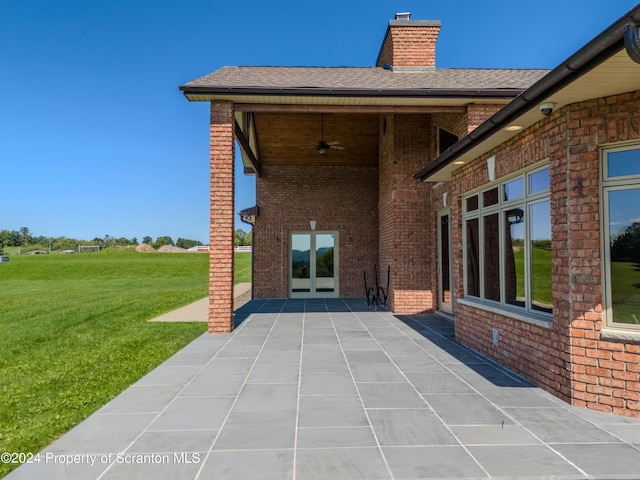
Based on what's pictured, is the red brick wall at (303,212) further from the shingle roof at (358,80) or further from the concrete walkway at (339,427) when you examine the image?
the concrete walkway at (339,427)

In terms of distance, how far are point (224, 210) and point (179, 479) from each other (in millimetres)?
5631

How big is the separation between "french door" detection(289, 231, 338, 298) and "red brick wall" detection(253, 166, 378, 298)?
237mm

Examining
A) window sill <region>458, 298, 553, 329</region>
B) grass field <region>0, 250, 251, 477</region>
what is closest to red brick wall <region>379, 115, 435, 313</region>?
window sill <region>458, 298, 553, 329</region>

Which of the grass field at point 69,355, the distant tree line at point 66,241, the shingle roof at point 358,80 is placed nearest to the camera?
the grass field at point 69,355

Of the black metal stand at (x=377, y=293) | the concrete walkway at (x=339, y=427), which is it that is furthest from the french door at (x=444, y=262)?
the concrete walkway at (x=339, y=427)

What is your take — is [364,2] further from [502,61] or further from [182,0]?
[182,0]

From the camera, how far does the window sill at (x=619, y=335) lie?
144 inches

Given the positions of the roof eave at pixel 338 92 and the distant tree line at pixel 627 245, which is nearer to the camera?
the distant tree line at pixel 627 245

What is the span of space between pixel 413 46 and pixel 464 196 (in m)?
5.93

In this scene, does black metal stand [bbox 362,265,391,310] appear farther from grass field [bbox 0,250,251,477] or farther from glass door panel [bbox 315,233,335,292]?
grass field [bbox 0,250,251,477]

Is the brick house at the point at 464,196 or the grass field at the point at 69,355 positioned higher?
the brick house at the point at 464,196

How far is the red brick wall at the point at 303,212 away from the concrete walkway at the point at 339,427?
832cm

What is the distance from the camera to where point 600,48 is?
2.99 meters

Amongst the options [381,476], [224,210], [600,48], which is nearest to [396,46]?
[224,210]
